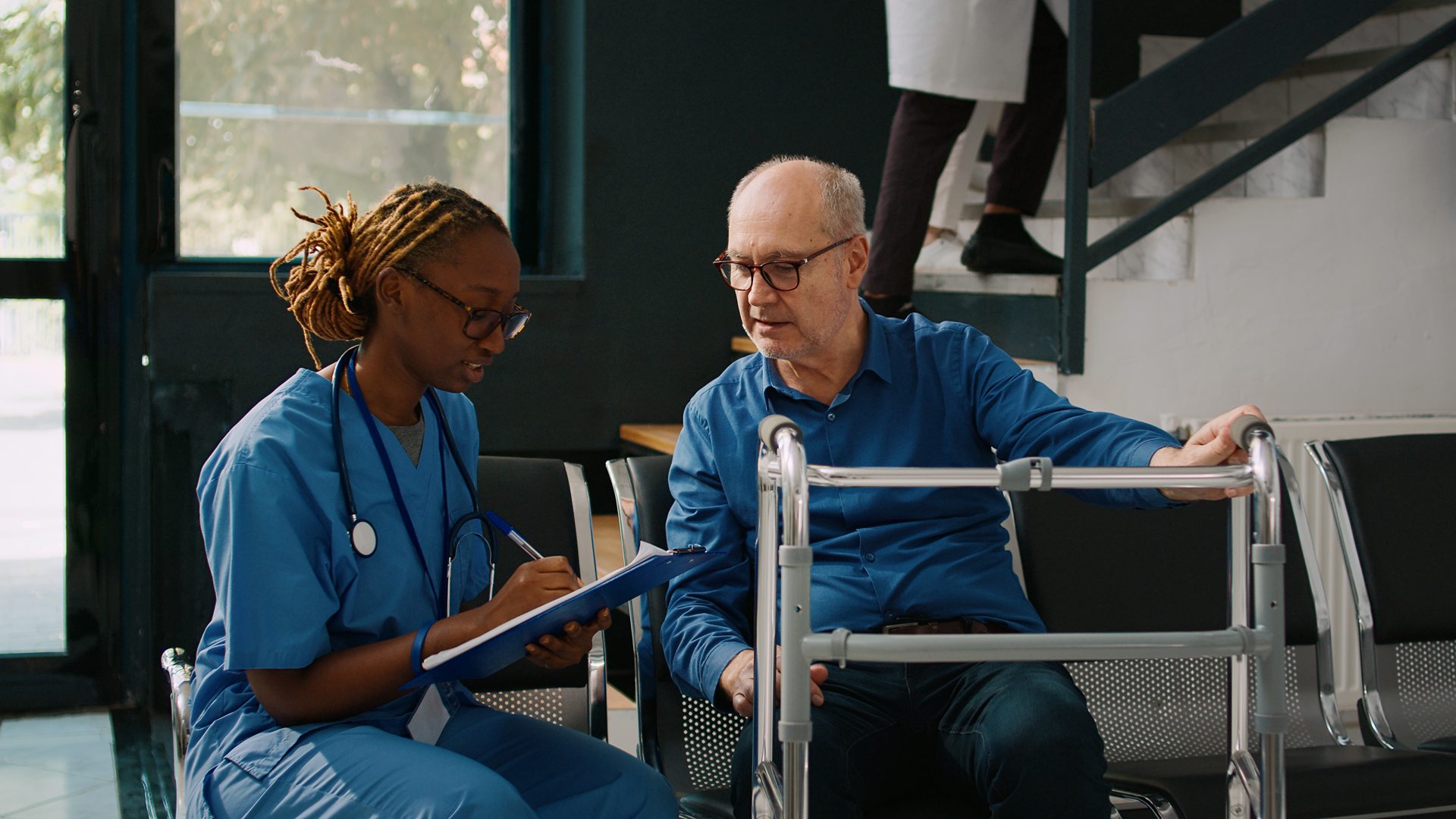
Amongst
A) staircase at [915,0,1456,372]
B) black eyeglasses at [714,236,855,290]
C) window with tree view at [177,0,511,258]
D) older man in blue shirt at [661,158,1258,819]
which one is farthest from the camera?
window with tree view at [177,0,511,258]

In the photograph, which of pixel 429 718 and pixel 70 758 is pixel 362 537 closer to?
pixel 429 718

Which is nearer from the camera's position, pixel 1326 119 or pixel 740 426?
pixel 740 426

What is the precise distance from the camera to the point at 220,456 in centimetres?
156

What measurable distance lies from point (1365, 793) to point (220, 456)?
5.11ft

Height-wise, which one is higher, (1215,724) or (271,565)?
(271,565)

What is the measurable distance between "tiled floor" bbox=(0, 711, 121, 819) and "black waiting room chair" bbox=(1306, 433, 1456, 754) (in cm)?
248

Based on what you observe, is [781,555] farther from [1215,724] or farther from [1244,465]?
[1215,724]

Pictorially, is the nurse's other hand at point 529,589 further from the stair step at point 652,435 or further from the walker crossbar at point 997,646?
the stair step at point 652,435

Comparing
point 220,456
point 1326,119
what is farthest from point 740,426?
point 1326,119

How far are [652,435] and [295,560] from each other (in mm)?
2409

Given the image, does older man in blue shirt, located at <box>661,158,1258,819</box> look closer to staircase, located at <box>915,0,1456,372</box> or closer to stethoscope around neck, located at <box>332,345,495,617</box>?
stethoscope around neck, located at <box>332,345,495,617</box>

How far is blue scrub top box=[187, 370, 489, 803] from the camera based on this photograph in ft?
4.86

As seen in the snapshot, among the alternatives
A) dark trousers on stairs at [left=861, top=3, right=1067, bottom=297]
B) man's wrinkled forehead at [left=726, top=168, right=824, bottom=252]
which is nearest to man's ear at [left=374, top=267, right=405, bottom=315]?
man's wrinkled forehead at [left=726, top=168, right=824, bottom=252]

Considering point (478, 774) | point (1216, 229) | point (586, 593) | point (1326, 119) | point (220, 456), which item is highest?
point (1326, 119)
